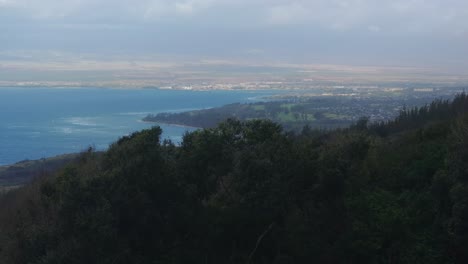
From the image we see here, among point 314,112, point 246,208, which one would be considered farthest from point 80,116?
point 246,208

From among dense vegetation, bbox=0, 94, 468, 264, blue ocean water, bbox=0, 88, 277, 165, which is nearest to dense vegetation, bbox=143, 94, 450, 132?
blue ocean water, bbox=0, 88, 277, 165

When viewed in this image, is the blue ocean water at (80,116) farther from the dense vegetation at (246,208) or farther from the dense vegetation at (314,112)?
the dense vegetation at (246,208)

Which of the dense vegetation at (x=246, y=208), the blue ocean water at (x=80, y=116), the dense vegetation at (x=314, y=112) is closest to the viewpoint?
the dense vegetation at (x=246, y=208)

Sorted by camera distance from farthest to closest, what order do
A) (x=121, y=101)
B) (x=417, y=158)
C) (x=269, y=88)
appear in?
1. (x=121, y=101)
2. (x=269, y=88)
3. (x=417, y=158)

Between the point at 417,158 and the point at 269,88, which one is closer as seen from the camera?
the point at 417,158

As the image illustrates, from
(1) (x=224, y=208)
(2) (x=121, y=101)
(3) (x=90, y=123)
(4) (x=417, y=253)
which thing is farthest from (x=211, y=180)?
(2) (x=121, y=101)

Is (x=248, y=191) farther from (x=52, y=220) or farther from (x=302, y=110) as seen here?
(x=302, y=110)

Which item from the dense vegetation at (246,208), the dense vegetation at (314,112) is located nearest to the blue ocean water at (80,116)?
the dense vegetation at (314,112)
